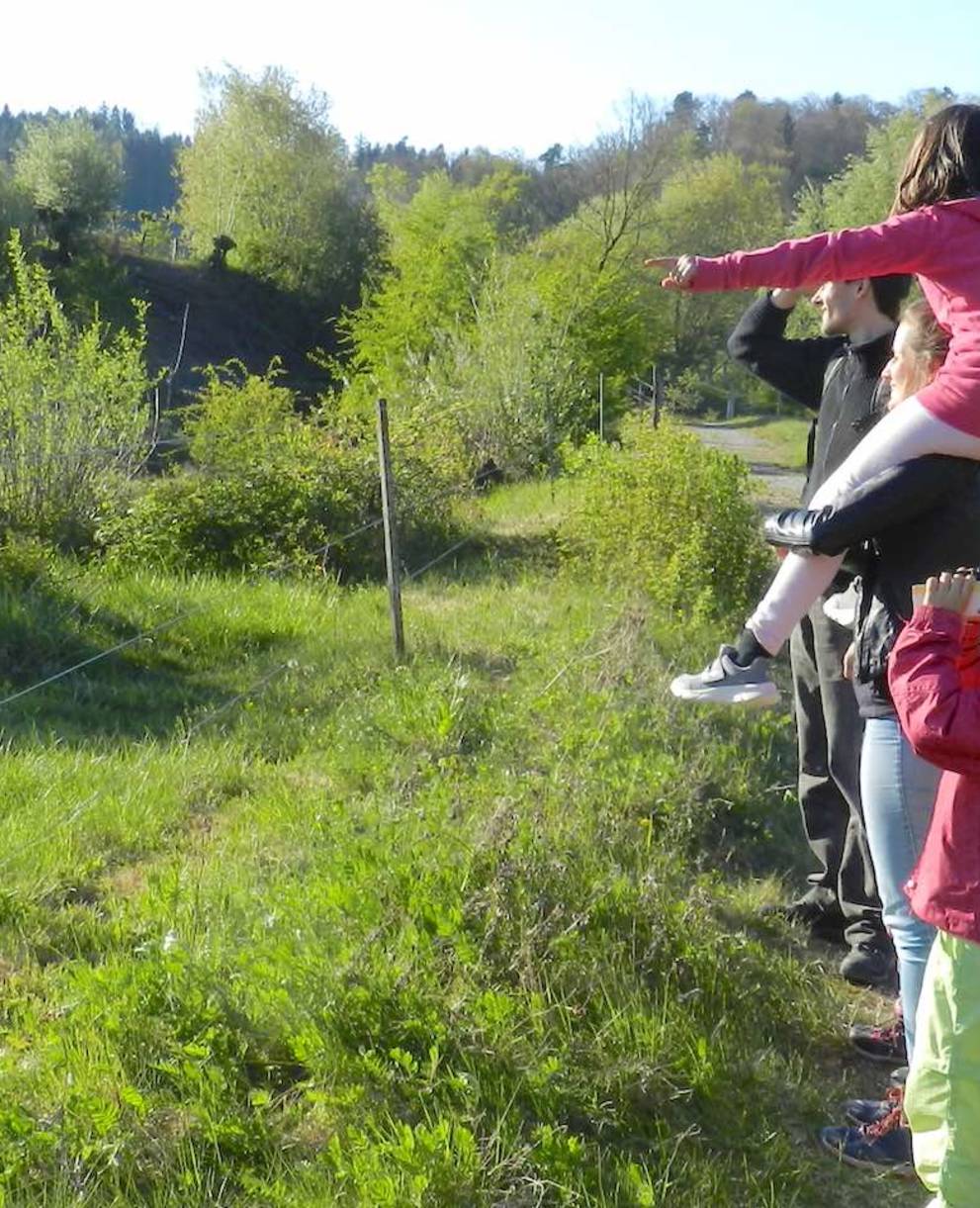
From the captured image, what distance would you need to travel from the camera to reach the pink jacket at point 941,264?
2.64 metres

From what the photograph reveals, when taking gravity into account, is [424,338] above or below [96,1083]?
above

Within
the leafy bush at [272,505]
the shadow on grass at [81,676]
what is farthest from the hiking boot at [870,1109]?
the leafy bush at [272,505]

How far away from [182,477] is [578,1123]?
767cm

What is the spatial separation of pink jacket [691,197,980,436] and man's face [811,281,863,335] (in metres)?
0.74

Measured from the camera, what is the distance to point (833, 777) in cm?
365

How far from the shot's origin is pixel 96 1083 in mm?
2846

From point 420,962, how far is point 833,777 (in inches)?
52.0

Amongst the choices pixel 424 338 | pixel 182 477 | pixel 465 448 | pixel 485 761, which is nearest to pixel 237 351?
pixel 424 338

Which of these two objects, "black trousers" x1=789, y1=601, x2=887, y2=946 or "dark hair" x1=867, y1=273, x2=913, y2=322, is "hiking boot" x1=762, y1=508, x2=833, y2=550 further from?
"dark hair" x1=867, y1=273, x2=913, y2=322

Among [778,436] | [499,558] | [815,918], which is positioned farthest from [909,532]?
[778,436]

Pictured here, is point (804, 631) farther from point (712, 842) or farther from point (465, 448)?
point (465, 448)

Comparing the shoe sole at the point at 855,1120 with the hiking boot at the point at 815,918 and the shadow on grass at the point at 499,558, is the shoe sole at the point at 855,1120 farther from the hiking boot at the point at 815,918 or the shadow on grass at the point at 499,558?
the shadow on grass at the point at 499,558

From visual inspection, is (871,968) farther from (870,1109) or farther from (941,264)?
(941,264)

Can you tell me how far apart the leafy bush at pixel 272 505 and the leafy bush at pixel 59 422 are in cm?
32
